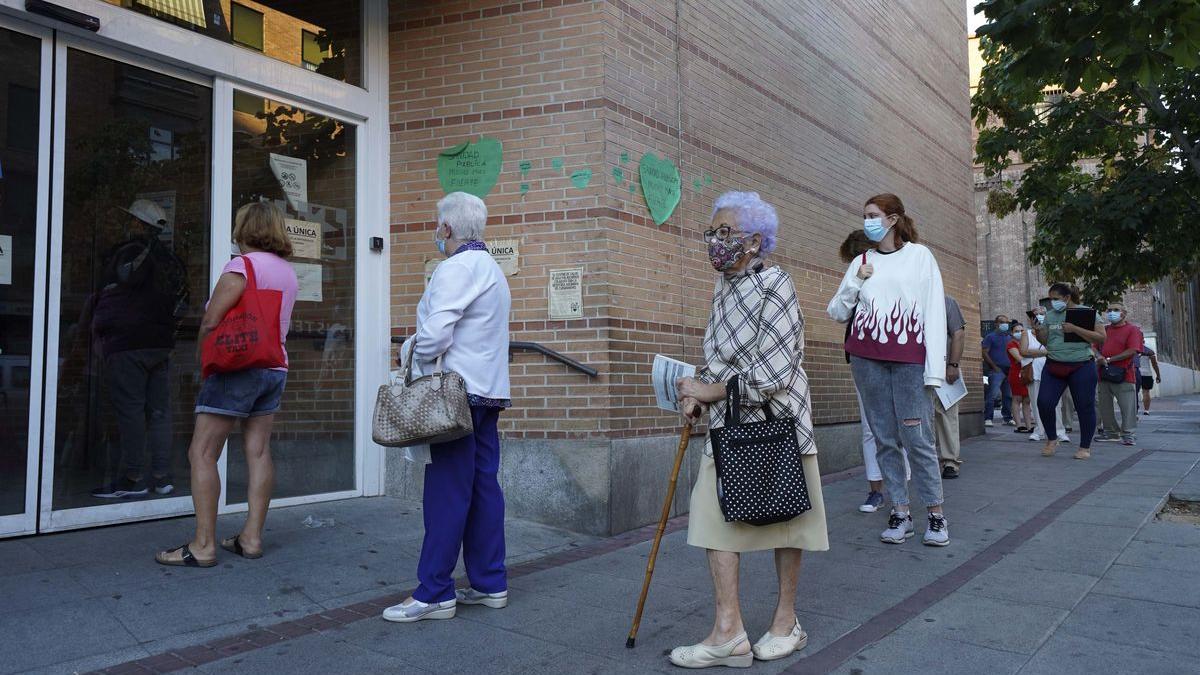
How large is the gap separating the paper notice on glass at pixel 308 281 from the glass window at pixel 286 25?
1426mm

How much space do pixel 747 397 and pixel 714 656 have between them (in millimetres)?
988

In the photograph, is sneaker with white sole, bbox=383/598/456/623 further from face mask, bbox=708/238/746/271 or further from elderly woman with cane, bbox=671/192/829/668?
face mask, bbox=708/238/746/271

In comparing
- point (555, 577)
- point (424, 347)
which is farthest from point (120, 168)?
point (555, 577)

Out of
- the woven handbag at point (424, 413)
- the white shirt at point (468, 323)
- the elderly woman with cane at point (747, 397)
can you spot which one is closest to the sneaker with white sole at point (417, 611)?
the woven handbag at point (424, 413)

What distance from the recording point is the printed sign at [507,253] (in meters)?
6.50

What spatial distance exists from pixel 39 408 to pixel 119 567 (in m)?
1.09

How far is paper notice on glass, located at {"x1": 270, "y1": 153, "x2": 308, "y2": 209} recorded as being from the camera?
20.8 feet

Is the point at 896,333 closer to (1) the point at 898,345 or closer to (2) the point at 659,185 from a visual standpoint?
(1) the point at 898,345

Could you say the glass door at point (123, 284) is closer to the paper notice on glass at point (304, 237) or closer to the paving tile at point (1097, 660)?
the paper notice on glass at point (304, 237)

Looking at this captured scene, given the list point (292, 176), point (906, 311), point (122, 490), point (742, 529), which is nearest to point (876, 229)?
point (906, 311)

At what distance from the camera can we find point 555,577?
4.97 meters

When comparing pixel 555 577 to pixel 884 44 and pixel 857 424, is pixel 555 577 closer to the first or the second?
pixel 857 424

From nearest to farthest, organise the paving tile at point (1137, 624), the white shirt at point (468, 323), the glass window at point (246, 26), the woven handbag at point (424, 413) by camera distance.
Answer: the paving tile at point (1137, 624) < the woven handbag at point (424, 413) < the white shirt at point (468, 323) < the glass window at point (246, 26)

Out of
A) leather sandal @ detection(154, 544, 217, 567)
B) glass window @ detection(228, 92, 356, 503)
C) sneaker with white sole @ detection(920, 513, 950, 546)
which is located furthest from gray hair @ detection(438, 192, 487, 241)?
sneaker with white sole @ detection(920, 513, 950, 546)
